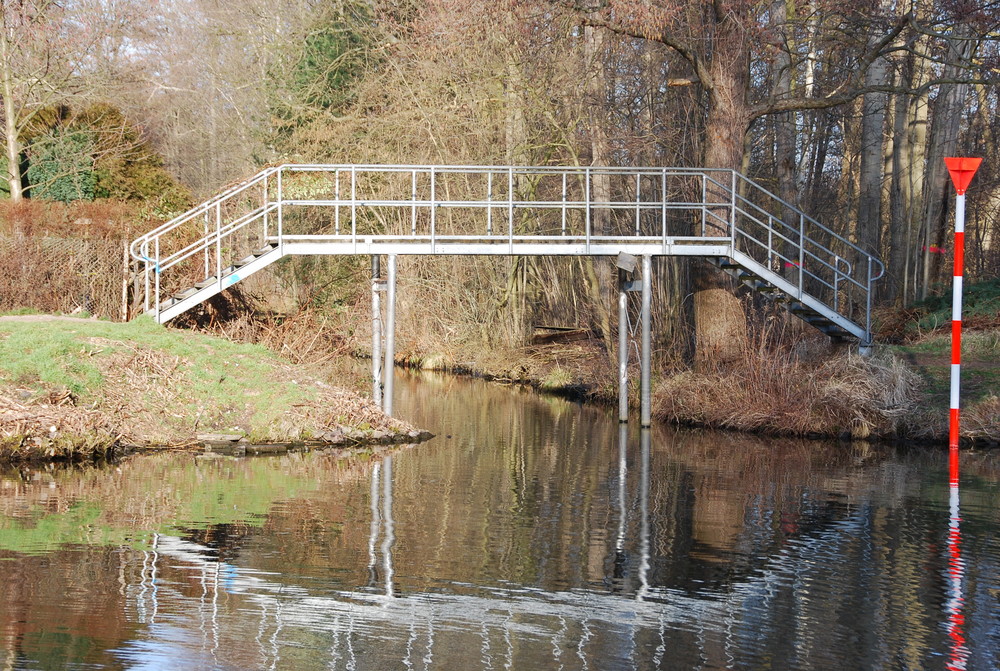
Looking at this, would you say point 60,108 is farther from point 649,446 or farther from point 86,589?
point 86,589

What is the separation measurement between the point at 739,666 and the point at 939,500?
657 centimetres

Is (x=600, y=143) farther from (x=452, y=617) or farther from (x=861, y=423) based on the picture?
(x=452, y=617)

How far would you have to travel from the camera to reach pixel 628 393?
21578mm

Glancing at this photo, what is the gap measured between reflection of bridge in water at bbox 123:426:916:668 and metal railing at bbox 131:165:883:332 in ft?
31.9

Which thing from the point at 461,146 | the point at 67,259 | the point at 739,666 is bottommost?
the point at 739,666

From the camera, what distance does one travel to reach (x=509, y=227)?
1930cm

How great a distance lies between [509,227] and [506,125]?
29.0 feet

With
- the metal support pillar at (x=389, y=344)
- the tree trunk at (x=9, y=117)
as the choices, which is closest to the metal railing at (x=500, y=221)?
the metal support pillar at (x=389, y=344)

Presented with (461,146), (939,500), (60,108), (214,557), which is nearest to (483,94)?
(461,146)

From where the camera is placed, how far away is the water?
7.33 m

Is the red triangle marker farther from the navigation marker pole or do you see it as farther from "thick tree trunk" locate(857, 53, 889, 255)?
"thick tree trunk" locate(857, 53, 889, 255)

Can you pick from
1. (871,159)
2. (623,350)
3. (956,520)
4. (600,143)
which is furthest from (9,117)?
(956,520)

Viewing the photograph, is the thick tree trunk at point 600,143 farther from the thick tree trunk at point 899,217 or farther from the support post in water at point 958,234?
the support post in water at point 958,234

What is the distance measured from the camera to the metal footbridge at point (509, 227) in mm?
18812
